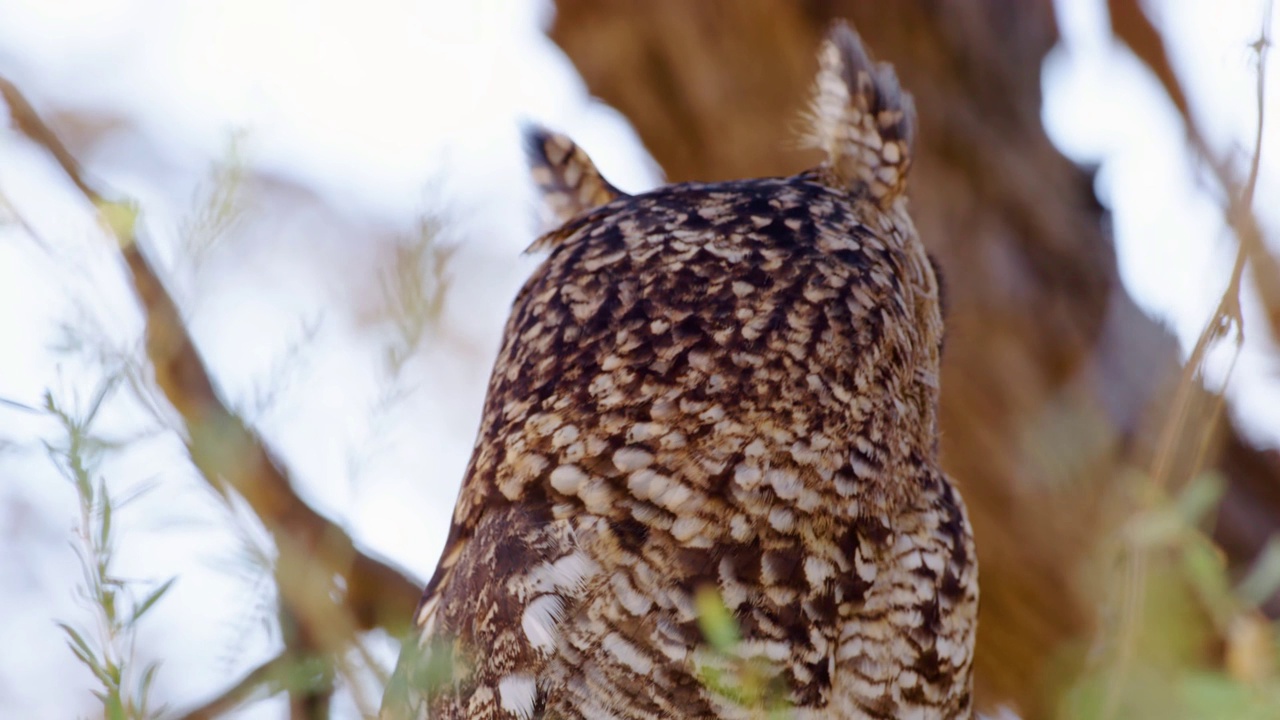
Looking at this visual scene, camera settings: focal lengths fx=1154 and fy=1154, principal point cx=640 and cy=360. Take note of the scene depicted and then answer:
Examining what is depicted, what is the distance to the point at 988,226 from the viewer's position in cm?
346

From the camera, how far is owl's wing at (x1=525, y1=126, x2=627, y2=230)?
2049 millimetres

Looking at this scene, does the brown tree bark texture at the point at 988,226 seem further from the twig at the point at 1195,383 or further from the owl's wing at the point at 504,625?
the owl's wing at the point at 504,625

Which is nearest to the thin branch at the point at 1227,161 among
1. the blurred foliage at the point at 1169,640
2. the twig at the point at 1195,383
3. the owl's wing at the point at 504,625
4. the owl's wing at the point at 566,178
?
the twig at the point at 1195,383

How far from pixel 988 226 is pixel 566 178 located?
183cm

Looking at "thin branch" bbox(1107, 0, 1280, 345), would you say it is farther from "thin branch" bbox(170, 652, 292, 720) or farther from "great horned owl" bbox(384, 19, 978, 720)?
"thin branch" bbox(170, 652, 292, 720)

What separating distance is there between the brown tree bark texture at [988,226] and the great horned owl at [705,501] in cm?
183

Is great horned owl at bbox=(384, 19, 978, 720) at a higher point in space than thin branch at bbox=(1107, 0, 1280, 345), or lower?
lower

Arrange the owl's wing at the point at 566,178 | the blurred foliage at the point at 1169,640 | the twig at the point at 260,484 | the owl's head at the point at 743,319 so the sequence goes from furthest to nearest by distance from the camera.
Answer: the owl's wing at the point at 566,178 → the owl's head at the point at 743,319 → the twig at the point at 260,484 → the blurred foliage at the point at 1169,640

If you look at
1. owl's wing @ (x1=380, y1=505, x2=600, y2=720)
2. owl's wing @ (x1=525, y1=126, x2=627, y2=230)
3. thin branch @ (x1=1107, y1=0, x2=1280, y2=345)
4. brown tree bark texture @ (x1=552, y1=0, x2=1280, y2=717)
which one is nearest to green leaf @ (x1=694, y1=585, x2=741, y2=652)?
owl's wing @ (x1=380, y1=505, x2=600, y2=720)

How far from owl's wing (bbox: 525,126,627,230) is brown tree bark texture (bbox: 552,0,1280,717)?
133 centimetres

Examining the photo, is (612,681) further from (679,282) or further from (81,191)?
(81,191)

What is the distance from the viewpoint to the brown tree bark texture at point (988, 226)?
325 centimetres

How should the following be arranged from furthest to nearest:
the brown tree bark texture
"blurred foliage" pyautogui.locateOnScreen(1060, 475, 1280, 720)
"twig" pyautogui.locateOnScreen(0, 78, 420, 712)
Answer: the brown tree bark texture < "twig" pyautogui.locateOnScreen(0, 78, 420, 712) < "blurred foliage" pyautogui.locateOnScreen(1060, 475, 1280, 720)

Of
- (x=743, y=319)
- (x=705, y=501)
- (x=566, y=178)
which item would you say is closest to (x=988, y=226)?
(x=566, y=178)
